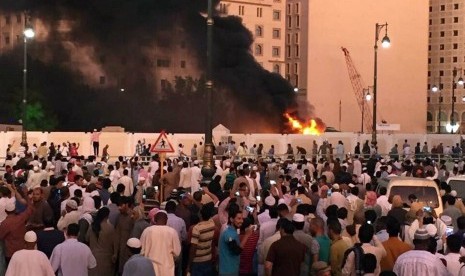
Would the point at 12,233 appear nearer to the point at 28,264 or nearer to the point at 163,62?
the point at 28,264

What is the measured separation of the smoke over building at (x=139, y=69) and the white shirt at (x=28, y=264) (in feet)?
187

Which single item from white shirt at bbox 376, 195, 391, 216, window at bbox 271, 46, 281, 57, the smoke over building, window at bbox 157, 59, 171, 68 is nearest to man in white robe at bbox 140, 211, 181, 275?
white shirt at bbox 376, 195, 391, 216

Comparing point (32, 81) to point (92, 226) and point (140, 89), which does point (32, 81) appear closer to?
point (140, 89)

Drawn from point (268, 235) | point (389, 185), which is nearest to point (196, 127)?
point (389, 185)

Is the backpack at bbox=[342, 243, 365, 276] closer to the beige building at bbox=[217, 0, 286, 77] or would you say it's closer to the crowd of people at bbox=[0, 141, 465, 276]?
the crowd of people at bbox=[0, 141, 465, 276]

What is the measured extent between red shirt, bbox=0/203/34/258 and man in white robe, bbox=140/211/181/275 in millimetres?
1767

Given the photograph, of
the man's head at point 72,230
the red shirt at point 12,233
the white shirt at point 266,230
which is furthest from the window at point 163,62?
the man's head at point 72,230

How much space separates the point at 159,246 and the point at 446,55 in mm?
105372

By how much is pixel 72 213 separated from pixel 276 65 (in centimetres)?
7821

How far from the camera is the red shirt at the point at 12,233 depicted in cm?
1034

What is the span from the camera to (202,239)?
33.5 feet

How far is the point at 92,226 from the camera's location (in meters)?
10.5

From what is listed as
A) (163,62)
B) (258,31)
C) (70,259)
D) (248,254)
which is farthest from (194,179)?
(258,31)

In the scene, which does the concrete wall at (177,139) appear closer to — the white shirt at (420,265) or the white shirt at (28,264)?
the white shirt at (28,264)
